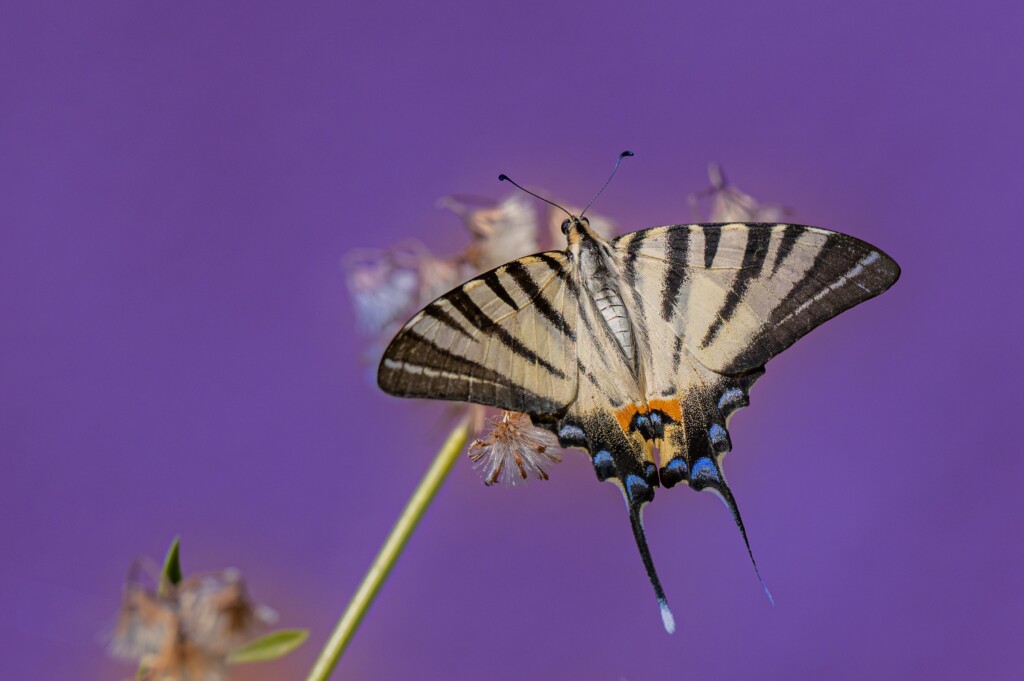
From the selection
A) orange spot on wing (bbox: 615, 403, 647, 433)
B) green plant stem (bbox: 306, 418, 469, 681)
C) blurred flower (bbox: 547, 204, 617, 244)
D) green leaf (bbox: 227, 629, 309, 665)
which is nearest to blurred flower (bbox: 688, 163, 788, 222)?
blurred flower (bbox: 547, 204, 617, 244)

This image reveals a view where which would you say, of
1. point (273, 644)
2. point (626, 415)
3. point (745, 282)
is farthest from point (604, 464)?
point (273, 644)

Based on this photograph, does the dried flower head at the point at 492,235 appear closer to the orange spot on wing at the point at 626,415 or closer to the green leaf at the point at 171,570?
the orange spot on wing at the point at 626,415

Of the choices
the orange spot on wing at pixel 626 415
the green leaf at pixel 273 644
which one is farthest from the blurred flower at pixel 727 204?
the green leaf at pixel 273 644

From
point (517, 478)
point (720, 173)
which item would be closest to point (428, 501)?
point (517, 478)

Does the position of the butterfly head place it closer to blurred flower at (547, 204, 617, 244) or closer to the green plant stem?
blurred flower at (547, 204, 617, 244)

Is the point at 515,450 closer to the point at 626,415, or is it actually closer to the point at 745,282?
the point at 626,415

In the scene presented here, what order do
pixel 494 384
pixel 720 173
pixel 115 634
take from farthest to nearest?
pixel 720 173
pixel 494 384
pixel 115 634

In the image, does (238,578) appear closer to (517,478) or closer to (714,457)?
(517,478)
